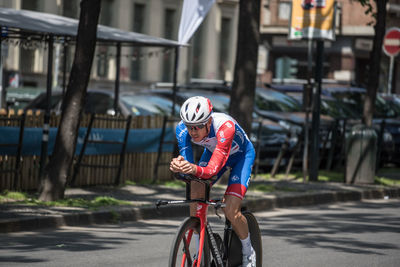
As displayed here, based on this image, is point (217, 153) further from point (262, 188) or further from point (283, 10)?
point (283, 10)

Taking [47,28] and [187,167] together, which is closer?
[187,167]

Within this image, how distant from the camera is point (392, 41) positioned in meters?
21.4

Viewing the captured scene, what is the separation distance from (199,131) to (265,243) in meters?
4.05

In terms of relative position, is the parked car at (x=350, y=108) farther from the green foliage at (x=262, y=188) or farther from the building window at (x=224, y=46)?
the building window at (x=224, y=46)

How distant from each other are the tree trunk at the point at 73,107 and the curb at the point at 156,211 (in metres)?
1.02

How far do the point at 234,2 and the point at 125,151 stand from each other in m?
37.4

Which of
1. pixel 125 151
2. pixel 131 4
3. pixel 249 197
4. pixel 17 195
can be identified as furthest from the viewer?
pixel 131 4

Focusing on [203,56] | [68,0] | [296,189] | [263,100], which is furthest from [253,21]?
[203,56]

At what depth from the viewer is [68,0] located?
42781 millimetres

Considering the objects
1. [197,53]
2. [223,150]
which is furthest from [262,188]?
[197,53]

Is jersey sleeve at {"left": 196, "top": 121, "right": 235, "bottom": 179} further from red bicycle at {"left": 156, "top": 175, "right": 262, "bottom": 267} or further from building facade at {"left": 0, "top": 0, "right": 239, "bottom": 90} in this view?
building facade at {"left": 0, "top": 0, "right": 239, "bottom": 90}

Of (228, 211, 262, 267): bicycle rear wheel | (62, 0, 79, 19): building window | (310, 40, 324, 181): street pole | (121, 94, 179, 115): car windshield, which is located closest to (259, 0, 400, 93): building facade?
(62, 0, 79, 19): building window

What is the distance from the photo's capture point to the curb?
11.1m

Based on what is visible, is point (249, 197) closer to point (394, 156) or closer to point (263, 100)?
point (263, 100)
